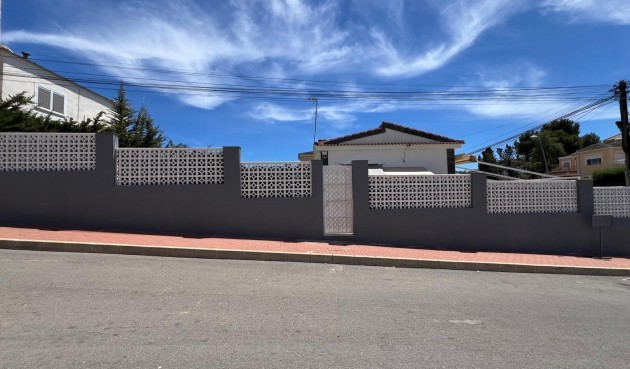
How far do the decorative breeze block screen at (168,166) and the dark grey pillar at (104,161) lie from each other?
0.52ft

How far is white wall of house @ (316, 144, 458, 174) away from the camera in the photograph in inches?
756

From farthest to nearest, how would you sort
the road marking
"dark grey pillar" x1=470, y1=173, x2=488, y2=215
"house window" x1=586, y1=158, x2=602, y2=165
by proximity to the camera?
1. "house window" x1=586, y1=158, x2=602, y2=165
2. "dark grey pillar" x1=470, y1=173, x2=488, y2=215
3. the road marking

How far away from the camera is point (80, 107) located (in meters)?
24.6

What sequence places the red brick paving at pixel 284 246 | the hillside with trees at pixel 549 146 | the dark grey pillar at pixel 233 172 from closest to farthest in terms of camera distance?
the red brick paving at pixel 284 246
the dark grey pillar at pixel 233 172
the hillside with trees at pixel 549 146

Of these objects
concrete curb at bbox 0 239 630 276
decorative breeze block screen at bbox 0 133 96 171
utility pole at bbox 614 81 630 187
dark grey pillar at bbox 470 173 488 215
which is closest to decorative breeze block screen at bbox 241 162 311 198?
concrete curb at bbox 0 239 630 276

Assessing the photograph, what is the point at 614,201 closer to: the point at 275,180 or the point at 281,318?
the point at 275,180

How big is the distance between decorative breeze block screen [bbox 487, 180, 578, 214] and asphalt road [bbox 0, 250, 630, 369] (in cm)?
392

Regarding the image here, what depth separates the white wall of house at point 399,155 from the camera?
1920 cm

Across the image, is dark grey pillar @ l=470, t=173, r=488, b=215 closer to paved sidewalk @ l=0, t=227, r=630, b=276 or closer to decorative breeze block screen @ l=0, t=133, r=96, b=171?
paved sidewalk @ l=0, t=227, r=630, b=276

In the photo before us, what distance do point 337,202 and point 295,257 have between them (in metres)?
2.57

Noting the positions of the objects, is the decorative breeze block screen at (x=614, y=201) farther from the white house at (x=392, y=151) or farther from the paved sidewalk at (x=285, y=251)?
the white house at (x=392, y=151)

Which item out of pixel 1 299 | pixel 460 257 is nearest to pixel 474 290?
pixel 460 257

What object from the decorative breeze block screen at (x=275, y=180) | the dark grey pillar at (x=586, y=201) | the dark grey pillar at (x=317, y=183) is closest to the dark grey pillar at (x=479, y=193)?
the dark grey pillar at (x=586, y=201)

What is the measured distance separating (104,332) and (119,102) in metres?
21.6
